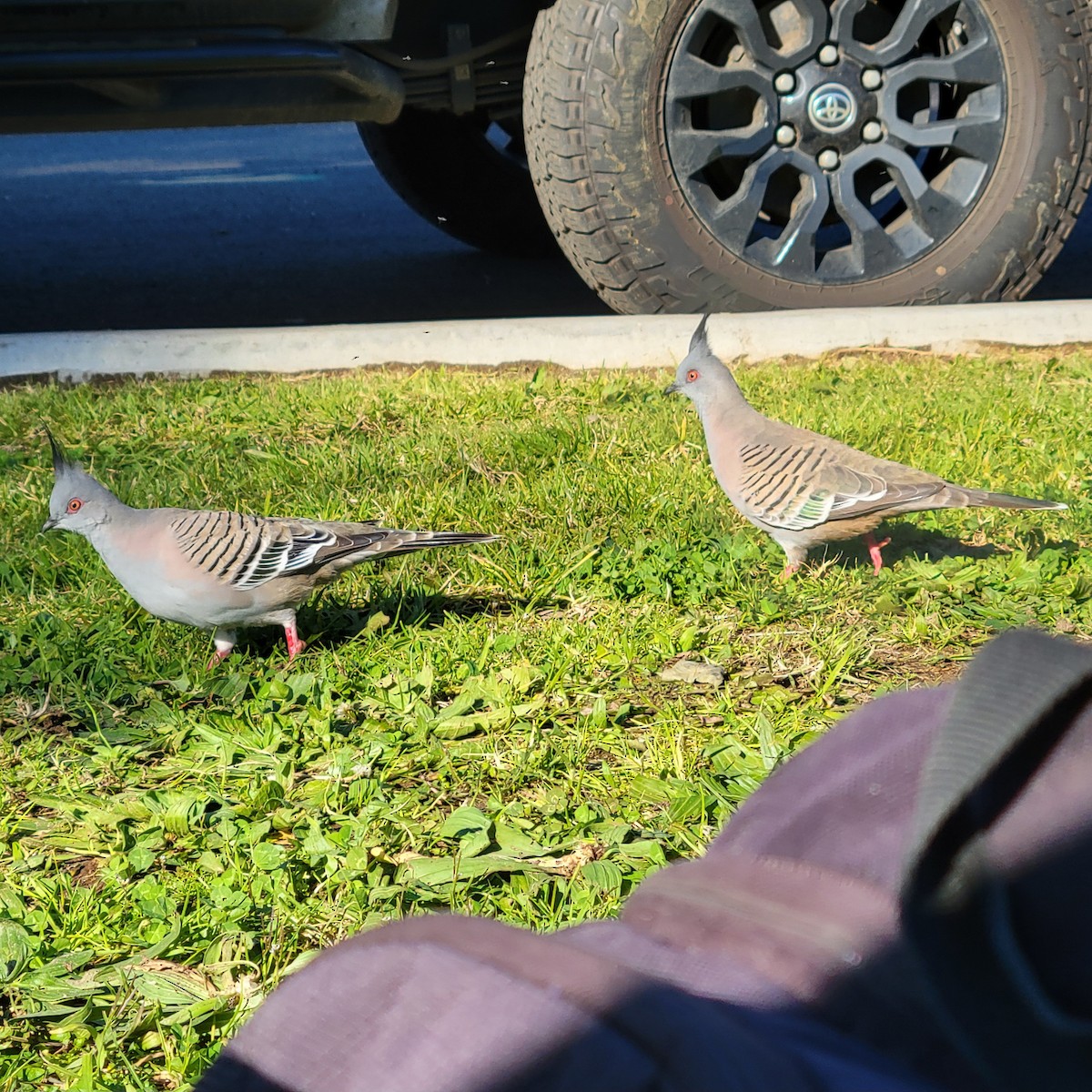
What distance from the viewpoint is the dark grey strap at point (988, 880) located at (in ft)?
2.79

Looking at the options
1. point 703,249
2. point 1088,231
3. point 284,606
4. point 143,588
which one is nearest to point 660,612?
point 284,606

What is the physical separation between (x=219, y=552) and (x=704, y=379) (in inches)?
68.5

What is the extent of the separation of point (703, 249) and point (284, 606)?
2786mm

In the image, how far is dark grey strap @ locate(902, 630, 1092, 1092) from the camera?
85 cm

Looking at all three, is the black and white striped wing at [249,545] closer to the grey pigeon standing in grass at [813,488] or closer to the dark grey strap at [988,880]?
the grey pigeon standing in grass at [813,488]

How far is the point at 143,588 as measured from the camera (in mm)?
3211

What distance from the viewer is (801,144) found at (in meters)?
5.26

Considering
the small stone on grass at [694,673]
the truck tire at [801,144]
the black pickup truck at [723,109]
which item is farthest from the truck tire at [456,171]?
the small stone on grass at [694,673]

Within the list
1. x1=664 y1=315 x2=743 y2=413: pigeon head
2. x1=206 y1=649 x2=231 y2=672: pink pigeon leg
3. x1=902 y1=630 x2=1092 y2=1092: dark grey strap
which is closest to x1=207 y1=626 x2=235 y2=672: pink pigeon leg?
x1=206 y1=649 x2=231 y2=672: pink pigeon leg

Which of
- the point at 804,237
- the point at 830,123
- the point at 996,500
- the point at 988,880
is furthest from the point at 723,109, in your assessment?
the point at 988,880

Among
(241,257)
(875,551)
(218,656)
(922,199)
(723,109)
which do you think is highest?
(723,109)

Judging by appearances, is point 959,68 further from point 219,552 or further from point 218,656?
point 218,656

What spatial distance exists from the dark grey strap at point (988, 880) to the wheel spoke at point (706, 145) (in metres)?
4.58

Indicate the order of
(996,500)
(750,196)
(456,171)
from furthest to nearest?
(456,171) → (750,196) → (996,500)
